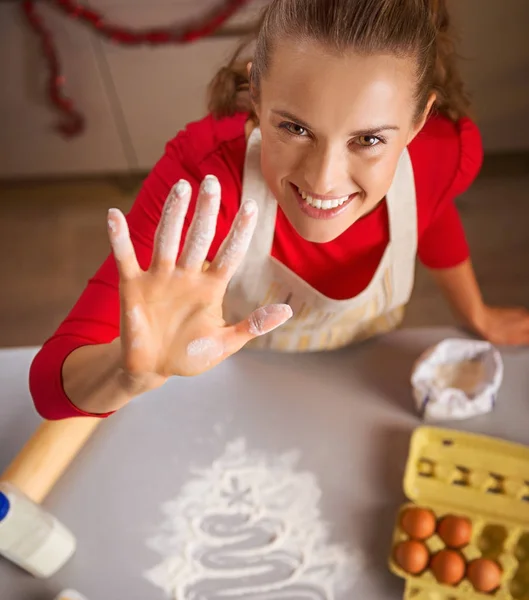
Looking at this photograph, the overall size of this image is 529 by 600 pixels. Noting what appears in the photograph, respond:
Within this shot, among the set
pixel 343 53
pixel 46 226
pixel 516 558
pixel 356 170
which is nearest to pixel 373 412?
pixel 516 558

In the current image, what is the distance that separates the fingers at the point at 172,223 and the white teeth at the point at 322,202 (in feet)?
0.47

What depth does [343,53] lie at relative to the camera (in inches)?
19.4

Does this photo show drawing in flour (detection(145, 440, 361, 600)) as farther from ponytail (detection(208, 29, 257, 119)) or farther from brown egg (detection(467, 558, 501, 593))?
ponytail (detection(208, 29, 257, 119))

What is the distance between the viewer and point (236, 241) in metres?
0.51

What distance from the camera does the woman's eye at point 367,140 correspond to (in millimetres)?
532

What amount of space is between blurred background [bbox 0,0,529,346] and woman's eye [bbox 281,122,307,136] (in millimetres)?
889

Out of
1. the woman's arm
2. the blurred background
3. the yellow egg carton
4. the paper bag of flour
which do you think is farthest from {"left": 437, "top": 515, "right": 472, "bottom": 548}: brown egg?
the blurred background

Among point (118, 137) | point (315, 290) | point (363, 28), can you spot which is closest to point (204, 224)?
point (363, 28)

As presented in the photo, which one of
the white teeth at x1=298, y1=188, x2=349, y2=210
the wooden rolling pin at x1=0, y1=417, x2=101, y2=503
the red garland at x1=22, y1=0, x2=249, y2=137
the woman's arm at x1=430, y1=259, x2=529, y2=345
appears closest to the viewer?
the white teeth at x1=298, y1=188, x2=349, y2=210

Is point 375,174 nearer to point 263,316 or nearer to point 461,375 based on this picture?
point 263,316

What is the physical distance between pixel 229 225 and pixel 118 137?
112cm

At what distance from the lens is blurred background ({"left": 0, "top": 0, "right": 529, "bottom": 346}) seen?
141 centimetres

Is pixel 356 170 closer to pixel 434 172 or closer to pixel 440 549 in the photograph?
pixel 434 172

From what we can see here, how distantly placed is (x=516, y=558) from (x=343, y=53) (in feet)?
1.75
